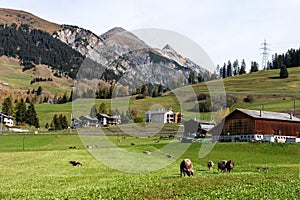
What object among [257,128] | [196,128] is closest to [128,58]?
[257,128]

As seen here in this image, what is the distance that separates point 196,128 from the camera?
147 metres

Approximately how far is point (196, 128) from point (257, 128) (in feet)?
132

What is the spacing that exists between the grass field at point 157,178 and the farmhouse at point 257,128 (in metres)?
23.4

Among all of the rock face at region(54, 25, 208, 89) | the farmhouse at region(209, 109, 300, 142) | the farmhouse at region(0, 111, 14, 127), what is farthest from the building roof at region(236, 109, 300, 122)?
the farmhouse at region(0, 111, 14, 127)

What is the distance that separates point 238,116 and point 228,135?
6.24 meters

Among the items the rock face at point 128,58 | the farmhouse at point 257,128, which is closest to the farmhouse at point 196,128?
the farmhouse at point 257,128

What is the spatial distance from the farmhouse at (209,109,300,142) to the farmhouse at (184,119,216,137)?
20.8 metres

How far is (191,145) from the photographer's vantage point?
9256 centimetres

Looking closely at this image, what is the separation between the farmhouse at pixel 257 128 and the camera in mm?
109500

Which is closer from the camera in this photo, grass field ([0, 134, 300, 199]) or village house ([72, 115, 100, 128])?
grass field ([0, 134, 300, 199])

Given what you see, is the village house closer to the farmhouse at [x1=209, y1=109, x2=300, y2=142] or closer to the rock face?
the rock face

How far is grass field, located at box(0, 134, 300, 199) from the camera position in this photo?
87.4 ft

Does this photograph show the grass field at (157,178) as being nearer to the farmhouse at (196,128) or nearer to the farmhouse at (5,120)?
the farmhouse at (196,128)

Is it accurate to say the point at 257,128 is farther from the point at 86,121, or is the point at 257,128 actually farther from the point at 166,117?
the point at 86,121
